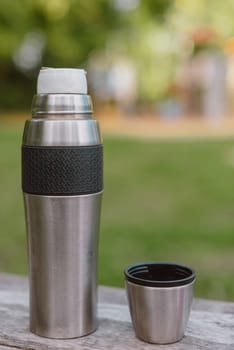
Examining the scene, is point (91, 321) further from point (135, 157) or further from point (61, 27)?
point (61, 27)

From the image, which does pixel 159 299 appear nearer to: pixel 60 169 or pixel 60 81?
pixel 60 169

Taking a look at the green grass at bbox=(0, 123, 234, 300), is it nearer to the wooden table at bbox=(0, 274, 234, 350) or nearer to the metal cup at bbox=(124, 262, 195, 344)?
the wooden table at bbox=(0, 274, 234, 350)

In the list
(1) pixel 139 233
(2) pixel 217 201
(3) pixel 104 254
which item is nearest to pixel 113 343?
(3) pixel 104 254

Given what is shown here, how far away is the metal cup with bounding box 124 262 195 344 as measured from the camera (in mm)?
957

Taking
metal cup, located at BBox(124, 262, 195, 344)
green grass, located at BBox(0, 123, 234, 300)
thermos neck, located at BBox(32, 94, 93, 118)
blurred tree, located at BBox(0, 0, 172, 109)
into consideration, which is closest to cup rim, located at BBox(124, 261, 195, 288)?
metal cup, located at BBox(124, 262, 195, 344)

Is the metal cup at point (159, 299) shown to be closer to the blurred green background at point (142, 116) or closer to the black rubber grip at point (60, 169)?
the black rubber grip at point (60, 169)

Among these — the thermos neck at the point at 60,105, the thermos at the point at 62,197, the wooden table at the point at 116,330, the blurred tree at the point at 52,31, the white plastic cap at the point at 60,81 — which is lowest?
the wooden table at the point at 116,330

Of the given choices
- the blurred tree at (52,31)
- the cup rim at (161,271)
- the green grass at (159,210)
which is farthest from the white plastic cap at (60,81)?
the blurred tree at (52,31)

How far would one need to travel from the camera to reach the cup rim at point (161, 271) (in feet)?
3.15

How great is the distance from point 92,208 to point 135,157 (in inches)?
181

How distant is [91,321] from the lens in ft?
3.45

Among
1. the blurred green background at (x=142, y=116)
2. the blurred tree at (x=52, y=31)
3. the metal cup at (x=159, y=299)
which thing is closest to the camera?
the metal cup at (x=159, y=299)

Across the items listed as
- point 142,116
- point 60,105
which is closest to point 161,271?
point 60,105

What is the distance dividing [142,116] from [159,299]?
1099 centimetres
